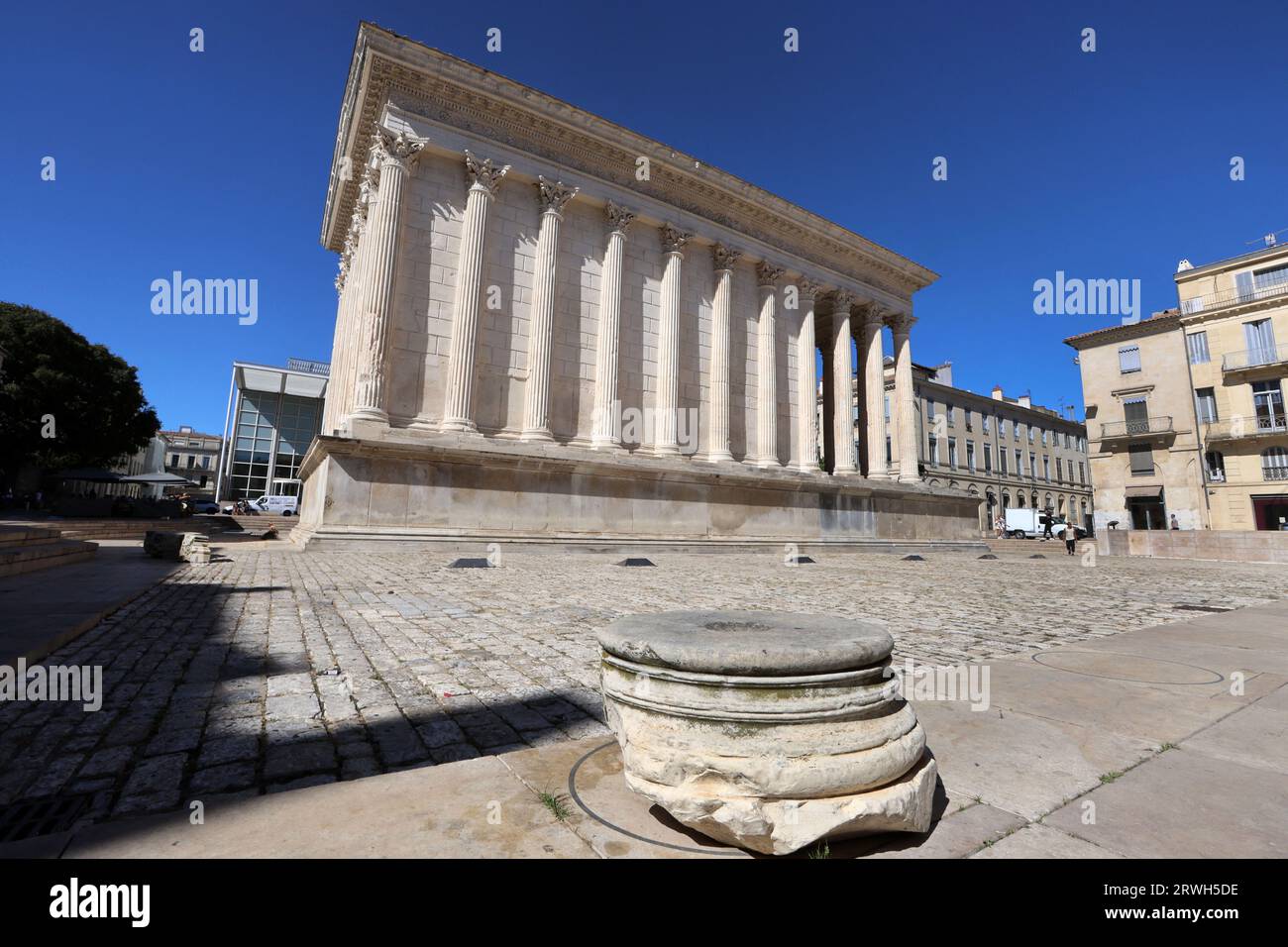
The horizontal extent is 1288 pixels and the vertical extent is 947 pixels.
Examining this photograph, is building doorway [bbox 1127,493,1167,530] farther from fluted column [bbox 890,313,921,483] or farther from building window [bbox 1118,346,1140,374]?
fluted column [bbox 890,313,921,483]

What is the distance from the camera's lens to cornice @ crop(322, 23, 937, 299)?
16.8 m

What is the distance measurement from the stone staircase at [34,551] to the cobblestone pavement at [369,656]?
6.19ft

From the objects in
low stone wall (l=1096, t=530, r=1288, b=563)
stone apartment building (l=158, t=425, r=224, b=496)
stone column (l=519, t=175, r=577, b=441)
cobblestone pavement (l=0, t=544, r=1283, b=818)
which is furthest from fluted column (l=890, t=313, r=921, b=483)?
stone apartment building (l=158, t=425, r=224, b=496)

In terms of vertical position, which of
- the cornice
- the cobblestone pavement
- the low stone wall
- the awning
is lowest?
the cobblestone pavement

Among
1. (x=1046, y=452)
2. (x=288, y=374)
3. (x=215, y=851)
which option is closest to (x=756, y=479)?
(x=215, y=851)

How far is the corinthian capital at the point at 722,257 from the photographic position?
23.0 m

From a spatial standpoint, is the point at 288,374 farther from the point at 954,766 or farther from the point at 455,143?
the point at 954,766

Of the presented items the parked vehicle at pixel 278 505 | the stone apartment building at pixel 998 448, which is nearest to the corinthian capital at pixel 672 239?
the stone apartment building at pixel 998 448

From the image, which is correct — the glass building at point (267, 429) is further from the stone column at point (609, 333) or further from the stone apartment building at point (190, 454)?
the stone apartment building at point (190, 454)

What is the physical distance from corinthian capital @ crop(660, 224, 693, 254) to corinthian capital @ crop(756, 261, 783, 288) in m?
4.15

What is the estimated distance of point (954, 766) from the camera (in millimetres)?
2582

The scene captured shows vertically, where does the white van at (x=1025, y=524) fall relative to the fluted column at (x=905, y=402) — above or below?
below

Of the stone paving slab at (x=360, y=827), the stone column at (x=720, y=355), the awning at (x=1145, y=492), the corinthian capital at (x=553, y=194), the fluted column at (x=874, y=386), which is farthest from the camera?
the awning at (x=1145, y=492)
